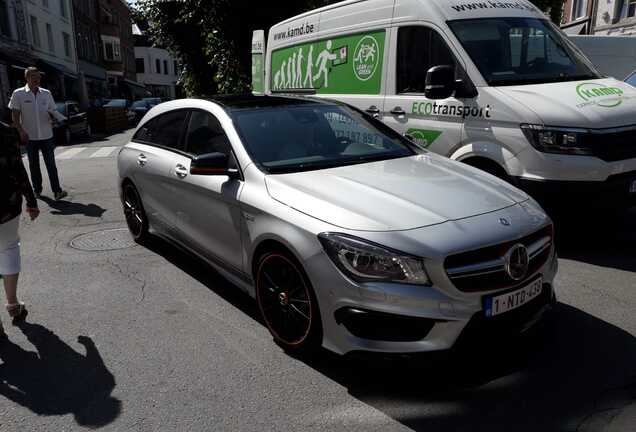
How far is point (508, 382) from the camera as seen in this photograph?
9.84 ft

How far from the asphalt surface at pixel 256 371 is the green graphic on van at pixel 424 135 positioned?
1820 millimetres

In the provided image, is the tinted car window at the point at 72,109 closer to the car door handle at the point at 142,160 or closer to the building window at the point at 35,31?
the building window at the point at 35,31

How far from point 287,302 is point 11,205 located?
80.0 inches

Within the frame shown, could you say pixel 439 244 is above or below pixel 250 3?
below

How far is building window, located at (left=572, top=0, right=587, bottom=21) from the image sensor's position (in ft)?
97.0

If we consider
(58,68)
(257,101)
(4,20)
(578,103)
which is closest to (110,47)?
(58,68)

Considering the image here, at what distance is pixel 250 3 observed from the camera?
625 inches

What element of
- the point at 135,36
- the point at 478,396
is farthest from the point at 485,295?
the point at 135,36

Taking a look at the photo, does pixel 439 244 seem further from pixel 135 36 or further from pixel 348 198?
pixel 135 36

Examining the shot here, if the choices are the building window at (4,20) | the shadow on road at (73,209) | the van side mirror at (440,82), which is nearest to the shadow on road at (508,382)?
the van side mirror at (440,82)

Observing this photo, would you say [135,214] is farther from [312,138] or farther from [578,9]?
[578,9]

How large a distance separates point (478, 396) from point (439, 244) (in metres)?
0.86

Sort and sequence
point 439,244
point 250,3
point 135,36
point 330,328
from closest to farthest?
point 439,244, point 330,328, point 250,3, point 135,36

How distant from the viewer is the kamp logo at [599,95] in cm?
493
